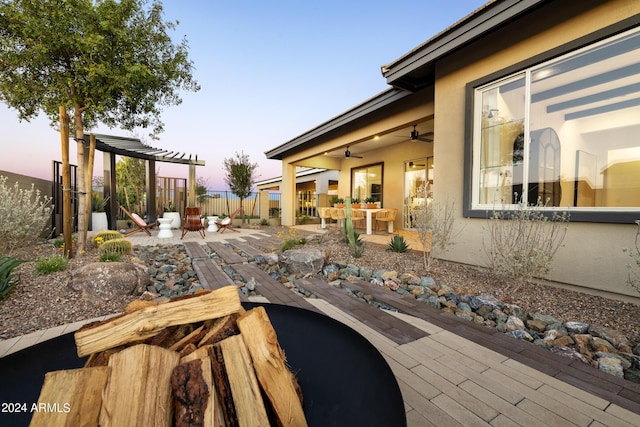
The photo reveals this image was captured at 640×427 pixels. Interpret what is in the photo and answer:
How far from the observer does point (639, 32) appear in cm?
251

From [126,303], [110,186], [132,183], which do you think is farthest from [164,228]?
[132,183]

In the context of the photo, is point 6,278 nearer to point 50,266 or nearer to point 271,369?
point 50,266

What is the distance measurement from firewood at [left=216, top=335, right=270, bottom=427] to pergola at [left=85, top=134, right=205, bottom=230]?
8.09 meters

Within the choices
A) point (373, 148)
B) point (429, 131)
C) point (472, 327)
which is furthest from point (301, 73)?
point (472, 327)

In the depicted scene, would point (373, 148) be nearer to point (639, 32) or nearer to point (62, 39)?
point (639, 32)

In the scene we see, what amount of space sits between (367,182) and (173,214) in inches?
292

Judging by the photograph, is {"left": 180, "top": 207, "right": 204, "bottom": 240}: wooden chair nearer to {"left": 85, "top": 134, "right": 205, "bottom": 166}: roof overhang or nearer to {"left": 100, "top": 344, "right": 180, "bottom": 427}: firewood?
{"left": 85, "top": 134, "right": 205, "bottom": 166}: roof overhang

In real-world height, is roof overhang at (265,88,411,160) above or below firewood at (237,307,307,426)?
above

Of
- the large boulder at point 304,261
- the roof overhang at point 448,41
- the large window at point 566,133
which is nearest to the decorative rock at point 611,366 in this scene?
the large window at point 566,133

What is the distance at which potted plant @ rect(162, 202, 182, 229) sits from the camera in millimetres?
9346

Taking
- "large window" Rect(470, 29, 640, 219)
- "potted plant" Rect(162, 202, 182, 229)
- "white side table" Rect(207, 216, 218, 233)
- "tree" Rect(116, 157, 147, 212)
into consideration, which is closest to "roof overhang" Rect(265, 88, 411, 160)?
"large window" Rect(470, 29, 640, 219)

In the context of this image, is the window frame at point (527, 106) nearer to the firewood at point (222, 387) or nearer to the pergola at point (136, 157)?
the firewood at point (222, 387)

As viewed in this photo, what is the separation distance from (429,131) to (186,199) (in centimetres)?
962

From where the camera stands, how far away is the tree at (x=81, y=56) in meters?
3.43
